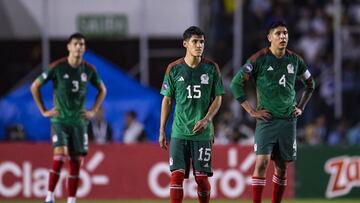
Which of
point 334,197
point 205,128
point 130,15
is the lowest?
point 334,197

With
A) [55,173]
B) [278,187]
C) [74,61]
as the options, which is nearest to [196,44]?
[278,187]

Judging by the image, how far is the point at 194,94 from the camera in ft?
51.3

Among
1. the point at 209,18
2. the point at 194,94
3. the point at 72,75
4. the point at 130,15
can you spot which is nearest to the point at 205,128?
the point at 194,94

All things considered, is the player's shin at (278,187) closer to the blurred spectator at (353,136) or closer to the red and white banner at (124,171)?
the red and white banner at (124,171)

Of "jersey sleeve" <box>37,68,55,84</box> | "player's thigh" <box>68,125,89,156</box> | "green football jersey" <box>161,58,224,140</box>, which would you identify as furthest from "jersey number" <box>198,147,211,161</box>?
"jersey sleeve" <box>37,68,55,84</box>

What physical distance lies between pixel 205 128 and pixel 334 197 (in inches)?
270

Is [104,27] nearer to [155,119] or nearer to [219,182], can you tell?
[155,119]

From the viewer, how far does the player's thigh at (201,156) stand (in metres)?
15.6

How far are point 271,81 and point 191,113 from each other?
125 cm

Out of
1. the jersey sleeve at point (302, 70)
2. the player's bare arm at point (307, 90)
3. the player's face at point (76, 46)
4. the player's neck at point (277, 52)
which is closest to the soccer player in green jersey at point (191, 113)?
the player's neck at point (277, 52)

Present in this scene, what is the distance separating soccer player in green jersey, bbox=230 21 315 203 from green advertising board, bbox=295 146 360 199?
5.70 metres

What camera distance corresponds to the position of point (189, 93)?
1562 centimetres

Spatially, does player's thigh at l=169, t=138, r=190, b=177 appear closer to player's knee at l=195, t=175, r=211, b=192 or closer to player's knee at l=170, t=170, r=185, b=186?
player's knee at l=170, t=170, r=185, b=186

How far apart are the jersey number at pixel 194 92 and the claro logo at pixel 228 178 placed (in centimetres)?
640
